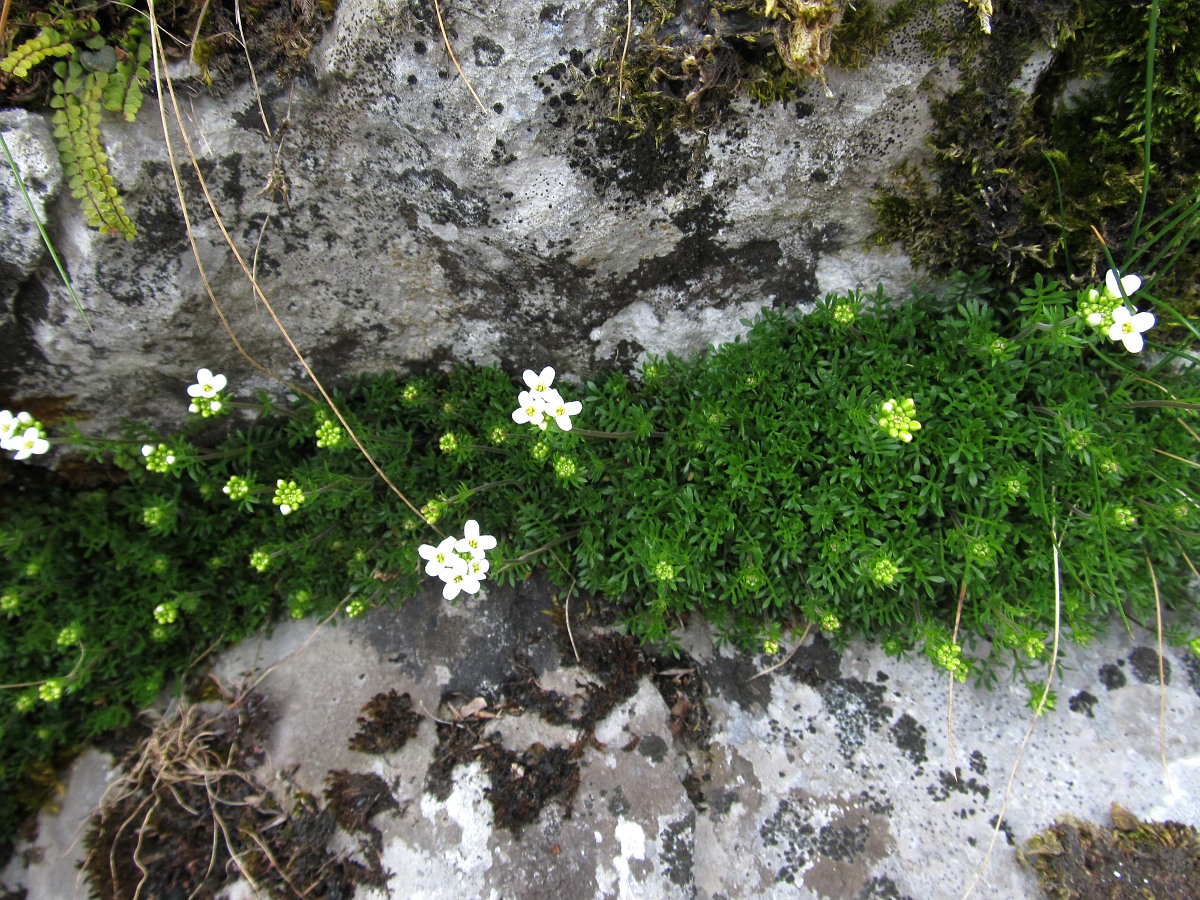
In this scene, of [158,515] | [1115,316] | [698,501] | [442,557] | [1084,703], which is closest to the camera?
[1115,316]

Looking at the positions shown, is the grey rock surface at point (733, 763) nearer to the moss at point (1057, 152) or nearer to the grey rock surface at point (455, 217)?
the grey rock surface at point (455, 217)

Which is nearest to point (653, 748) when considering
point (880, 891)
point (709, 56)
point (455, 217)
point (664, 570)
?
point (664, 570)

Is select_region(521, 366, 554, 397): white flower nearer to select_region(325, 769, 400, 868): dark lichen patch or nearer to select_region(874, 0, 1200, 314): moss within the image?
select_region(874, 0, 1200, 314): moss

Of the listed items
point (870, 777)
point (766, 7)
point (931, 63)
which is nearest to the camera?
point (766, 7)

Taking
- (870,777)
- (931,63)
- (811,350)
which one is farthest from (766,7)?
(870,777)

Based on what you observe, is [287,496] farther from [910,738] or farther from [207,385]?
[910,738]

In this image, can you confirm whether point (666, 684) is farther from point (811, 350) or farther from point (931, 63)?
point (931, 63)

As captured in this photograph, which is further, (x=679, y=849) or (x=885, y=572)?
(x=679, y=849)
